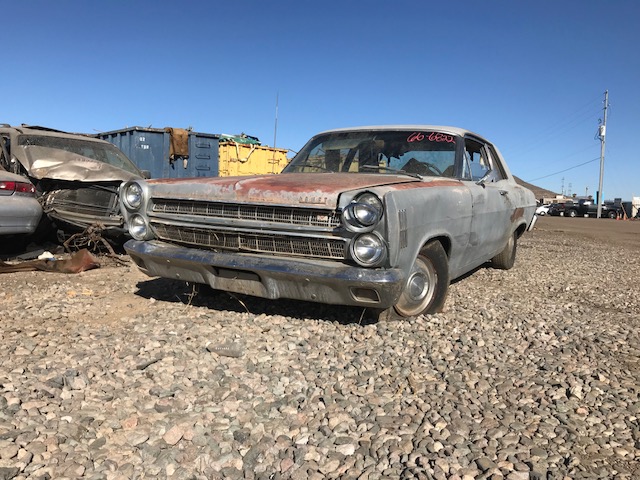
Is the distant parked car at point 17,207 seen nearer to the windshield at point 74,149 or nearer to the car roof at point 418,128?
the windshield at point 74,149

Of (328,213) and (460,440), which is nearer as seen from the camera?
(460,440)

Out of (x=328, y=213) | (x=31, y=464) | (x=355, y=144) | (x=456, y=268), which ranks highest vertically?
(x=355, y=144)

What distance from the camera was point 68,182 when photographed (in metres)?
6.65

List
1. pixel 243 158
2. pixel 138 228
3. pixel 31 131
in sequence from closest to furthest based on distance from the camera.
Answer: pixel 138 228 < pixel 31 131 < pixel 243 158

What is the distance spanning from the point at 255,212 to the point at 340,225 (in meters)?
0.66

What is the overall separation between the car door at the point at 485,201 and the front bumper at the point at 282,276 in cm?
162

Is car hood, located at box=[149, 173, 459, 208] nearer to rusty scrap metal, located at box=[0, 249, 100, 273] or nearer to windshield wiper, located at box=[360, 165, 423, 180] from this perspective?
windshield wiper, located at box=[360, 165, 423, 180]

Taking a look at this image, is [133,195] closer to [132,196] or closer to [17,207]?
[132,196]

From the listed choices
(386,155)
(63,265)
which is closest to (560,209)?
(386,155)

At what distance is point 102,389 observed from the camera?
2.64 meters

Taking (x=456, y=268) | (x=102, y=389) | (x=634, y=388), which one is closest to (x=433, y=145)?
(x=456, y=268)

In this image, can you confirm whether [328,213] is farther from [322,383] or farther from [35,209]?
[35,209]

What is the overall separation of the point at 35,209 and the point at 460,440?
557 centimetres

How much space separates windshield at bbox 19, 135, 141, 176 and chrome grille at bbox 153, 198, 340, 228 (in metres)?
3.78
